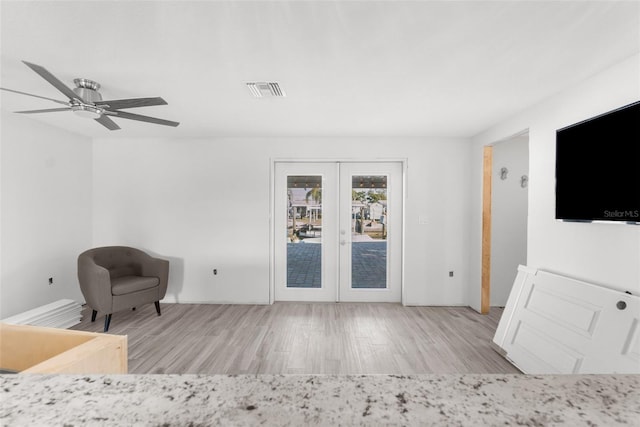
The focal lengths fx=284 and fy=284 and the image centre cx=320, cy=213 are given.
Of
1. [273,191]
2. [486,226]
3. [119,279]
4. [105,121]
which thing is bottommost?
[119,279]

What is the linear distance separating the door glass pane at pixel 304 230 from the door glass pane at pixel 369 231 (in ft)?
1.76

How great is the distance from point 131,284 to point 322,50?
336 cm

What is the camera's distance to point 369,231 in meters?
4.38

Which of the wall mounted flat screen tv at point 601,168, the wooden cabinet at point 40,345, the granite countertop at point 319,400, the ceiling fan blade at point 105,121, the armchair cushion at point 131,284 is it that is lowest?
the armchair cushion at point 131,284

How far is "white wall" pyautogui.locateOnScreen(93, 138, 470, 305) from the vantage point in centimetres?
423

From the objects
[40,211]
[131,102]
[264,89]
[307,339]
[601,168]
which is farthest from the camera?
[40,211]

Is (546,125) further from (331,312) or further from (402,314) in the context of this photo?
(331,312)

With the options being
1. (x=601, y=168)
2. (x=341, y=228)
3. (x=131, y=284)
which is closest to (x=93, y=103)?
(x=131, y=284)

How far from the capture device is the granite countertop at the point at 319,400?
40cm

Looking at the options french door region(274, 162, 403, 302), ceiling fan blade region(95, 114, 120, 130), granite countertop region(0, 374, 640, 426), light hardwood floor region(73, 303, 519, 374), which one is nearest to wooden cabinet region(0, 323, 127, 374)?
light hardwood floor region(73, 303, 519, 374)

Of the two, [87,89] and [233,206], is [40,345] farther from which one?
[233,206]

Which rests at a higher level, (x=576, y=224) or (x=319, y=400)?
(x=576, y=224)

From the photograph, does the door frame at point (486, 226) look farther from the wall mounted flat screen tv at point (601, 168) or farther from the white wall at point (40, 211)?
the white wall at point (40, 211)

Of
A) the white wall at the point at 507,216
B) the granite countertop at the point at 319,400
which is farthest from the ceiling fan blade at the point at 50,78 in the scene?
the white wall at the point at 507,216
